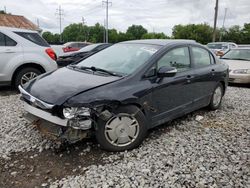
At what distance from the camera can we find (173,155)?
312 centimetres

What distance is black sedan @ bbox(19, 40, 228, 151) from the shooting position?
114 inches

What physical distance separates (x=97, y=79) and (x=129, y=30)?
81.7 m

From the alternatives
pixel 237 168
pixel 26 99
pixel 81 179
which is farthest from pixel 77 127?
pixel 237 168

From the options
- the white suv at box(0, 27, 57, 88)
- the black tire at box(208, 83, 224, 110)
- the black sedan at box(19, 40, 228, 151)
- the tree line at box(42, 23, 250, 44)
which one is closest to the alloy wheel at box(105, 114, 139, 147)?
the black sedan at box(19, 40, 228, 151)

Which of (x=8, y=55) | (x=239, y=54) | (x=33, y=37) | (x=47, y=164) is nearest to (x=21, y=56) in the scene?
(x=8, y=55)

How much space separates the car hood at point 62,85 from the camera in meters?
2.90

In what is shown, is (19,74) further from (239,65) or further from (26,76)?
(239,65)

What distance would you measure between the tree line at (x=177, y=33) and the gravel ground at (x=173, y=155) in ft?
121

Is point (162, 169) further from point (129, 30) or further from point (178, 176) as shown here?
point (129, 30)

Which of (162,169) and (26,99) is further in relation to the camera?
(26,99)

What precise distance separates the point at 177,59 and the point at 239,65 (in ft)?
17.2

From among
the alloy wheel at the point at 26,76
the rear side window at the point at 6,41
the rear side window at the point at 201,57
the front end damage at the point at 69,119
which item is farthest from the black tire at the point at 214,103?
the rear side window at the point at 6,41

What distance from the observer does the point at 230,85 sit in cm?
829

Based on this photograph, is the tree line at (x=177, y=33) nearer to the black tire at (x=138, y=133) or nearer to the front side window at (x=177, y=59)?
the front side window at (x=177, y=59)
